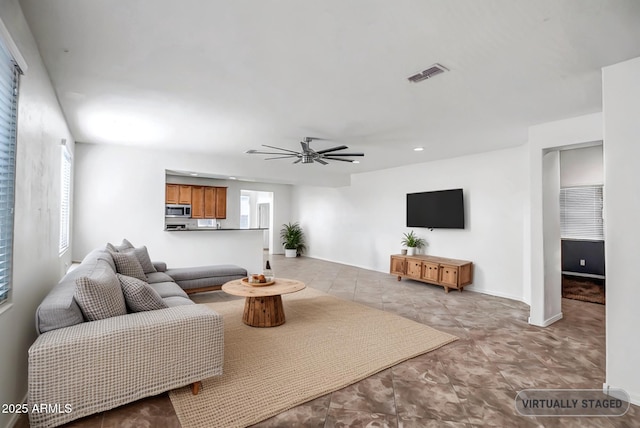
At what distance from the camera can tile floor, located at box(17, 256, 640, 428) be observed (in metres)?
2.04

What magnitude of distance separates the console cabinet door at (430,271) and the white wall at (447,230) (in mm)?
589

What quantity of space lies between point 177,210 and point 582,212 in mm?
9059

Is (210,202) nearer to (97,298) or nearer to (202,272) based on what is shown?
(202,272)

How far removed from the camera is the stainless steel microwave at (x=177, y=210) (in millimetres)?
7893

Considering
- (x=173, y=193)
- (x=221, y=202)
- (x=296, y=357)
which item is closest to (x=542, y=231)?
(x=296, y=357)

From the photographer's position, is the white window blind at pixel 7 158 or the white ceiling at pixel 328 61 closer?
the white window blind at pixel 7 158

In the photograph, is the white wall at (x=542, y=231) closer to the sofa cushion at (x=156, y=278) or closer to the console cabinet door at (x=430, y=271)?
the console cabinet door at (x=430, y=271)

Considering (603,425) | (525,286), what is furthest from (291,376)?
(525,286)

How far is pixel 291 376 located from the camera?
2.57 metres

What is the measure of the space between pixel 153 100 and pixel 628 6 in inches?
150

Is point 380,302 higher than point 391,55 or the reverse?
the reverse

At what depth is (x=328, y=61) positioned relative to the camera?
241 cm

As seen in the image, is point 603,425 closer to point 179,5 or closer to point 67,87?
point 179,5

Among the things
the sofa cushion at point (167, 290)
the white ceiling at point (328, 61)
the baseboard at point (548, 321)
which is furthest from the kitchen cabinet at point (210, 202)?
the baseboard at point (548, 321)
